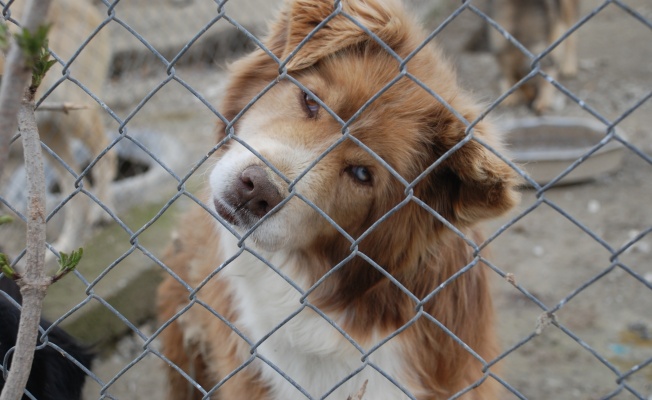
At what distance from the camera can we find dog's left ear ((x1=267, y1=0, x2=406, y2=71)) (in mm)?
2203

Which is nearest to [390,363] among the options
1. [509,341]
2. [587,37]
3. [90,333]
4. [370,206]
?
[370,206]

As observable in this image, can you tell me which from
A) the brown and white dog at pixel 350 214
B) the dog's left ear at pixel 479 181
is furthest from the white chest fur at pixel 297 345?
the dog's left ear at pixel 479 181

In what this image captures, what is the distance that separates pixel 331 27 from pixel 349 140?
381mm

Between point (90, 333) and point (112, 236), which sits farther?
point (112, 236)

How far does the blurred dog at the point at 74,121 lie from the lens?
4758mm

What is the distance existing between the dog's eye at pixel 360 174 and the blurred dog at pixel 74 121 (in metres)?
3.02

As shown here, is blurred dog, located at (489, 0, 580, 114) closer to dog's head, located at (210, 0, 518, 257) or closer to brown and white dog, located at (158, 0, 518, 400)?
brown and white dog, located at (158, 0, 518, 400)

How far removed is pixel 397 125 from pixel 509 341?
7.30 feet

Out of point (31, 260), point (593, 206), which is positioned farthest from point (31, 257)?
point (593, 206)

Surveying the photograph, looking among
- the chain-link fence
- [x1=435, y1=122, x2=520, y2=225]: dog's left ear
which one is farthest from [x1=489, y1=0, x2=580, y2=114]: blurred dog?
[x1=435, y1=122, x2=520, y2=225]: dog's left ear

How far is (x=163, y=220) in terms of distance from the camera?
4621mm

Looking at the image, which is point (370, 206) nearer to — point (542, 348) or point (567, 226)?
point (542, 348)

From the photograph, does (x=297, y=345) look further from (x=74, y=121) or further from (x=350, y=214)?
(x=74, y=121)

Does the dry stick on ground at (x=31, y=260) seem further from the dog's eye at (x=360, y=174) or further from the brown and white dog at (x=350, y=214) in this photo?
the dog's eye at (x=360, y=174)
